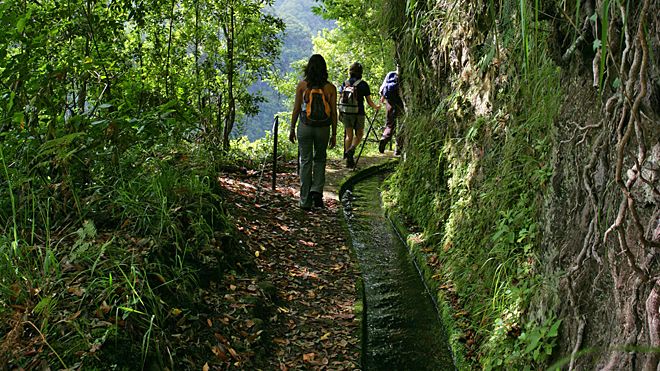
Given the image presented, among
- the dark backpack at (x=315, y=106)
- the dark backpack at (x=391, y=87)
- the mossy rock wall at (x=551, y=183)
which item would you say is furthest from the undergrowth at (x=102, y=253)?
the dark backpack at (x=391, y=87)

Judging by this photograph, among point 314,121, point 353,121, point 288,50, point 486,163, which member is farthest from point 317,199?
point 288,50

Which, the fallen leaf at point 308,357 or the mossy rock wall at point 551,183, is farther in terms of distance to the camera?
the fallen leaf at point 308,357

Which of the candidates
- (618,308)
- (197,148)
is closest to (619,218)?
(618,308)

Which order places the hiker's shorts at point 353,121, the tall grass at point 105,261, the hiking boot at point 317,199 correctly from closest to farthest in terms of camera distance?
the tall grass at point 105,261, the hiking boot at point 317,199, the hiker's shorts at point 353,121

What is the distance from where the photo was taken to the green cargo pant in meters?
7.35

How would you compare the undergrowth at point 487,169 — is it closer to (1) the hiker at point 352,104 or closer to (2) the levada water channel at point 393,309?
(2) the levada water channel at point 393,309

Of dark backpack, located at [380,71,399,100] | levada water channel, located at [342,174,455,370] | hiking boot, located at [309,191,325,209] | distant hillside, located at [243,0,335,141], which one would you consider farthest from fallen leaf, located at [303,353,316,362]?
distant hillside, located at [243,0,335,141]

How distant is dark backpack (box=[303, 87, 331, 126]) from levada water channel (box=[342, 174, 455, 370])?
158cm

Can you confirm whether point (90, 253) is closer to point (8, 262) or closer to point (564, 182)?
point (8, 262)

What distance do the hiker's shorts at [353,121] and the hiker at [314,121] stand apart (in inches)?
123

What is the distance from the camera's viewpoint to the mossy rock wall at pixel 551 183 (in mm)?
2424

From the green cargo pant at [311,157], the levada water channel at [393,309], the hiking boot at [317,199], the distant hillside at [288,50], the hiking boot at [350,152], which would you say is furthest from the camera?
the distant hillside at [288,50]

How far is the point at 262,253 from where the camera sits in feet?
19.3

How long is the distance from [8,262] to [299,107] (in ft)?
14.7
